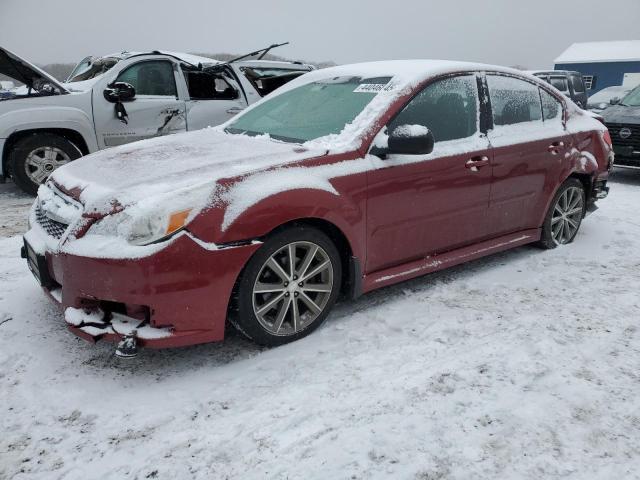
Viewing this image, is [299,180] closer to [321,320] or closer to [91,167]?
[321,320]

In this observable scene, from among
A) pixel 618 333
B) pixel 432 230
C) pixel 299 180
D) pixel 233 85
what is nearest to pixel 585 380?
pixel 618 333

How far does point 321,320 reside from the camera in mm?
3246

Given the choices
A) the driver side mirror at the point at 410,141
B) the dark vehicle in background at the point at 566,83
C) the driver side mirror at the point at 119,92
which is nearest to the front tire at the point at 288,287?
the driver side mirror at the point at 410,141

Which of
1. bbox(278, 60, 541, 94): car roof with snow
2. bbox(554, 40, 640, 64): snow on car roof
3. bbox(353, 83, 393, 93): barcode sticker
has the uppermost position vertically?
bbox(554, 40, 640, 64): snow on car roof

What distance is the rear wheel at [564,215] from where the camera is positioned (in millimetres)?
4637

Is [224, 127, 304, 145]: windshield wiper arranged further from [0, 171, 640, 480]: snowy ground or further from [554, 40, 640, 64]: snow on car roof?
[554, 40, 640, 64]: snow on car roof

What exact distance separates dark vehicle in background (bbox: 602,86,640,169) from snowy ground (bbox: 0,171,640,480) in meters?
5.65

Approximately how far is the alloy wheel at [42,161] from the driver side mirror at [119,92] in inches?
36.3

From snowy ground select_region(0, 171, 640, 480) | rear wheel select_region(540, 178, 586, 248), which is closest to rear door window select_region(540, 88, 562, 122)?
rear wheel select_region(540, 178, 586, 248)

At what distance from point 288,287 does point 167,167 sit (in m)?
0.98

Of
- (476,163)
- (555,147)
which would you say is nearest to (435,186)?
(476,163)

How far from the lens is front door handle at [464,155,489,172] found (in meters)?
3.74

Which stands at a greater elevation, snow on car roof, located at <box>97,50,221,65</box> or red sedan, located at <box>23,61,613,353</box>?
snow on car roof, located at <box>97,50,221,65</box>

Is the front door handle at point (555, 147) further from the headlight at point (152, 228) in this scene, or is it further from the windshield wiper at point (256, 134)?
the headlight at point (152, 228)
